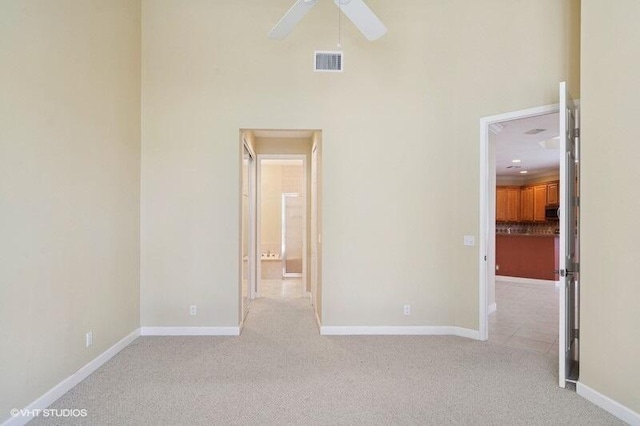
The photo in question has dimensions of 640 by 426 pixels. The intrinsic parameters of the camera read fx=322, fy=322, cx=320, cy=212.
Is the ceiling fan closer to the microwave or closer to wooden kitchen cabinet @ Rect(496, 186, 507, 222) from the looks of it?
the microwave

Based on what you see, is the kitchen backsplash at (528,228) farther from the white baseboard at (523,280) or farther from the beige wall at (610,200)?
the beige wall at (610,200)

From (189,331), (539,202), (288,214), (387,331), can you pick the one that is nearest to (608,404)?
(387,331)

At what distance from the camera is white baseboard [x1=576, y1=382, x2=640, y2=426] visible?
2.11 m

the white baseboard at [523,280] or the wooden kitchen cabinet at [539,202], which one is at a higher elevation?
the wooden kitchen cabinet at [539,202]

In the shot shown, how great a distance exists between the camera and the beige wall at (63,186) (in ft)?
6.48

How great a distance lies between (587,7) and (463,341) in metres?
3.17

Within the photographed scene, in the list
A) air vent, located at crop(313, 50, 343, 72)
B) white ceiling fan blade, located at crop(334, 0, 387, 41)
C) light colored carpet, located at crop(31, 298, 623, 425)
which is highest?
air vent, located at crop(313, 50, 343, 72)

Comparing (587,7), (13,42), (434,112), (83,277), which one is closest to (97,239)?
(83,277)

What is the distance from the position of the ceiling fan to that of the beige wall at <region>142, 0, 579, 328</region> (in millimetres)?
Result: 1073

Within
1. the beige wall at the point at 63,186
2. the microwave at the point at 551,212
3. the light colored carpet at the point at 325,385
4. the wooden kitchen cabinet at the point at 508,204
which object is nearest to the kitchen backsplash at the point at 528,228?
the wooden kitchen cabinet at the point at 508,204

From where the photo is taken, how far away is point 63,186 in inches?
95.0

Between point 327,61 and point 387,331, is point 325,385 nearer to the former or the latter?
point 387,331

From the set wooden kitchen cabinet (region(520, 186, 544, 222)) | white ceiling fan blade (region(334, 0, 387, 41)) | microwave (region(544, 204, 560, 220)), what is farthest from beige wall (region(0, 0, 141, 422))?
wooden kitchen cabinet (region(520, 186, 544, 222))

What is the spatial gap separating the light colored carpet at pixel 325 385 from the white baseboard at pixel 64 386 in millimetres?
56
